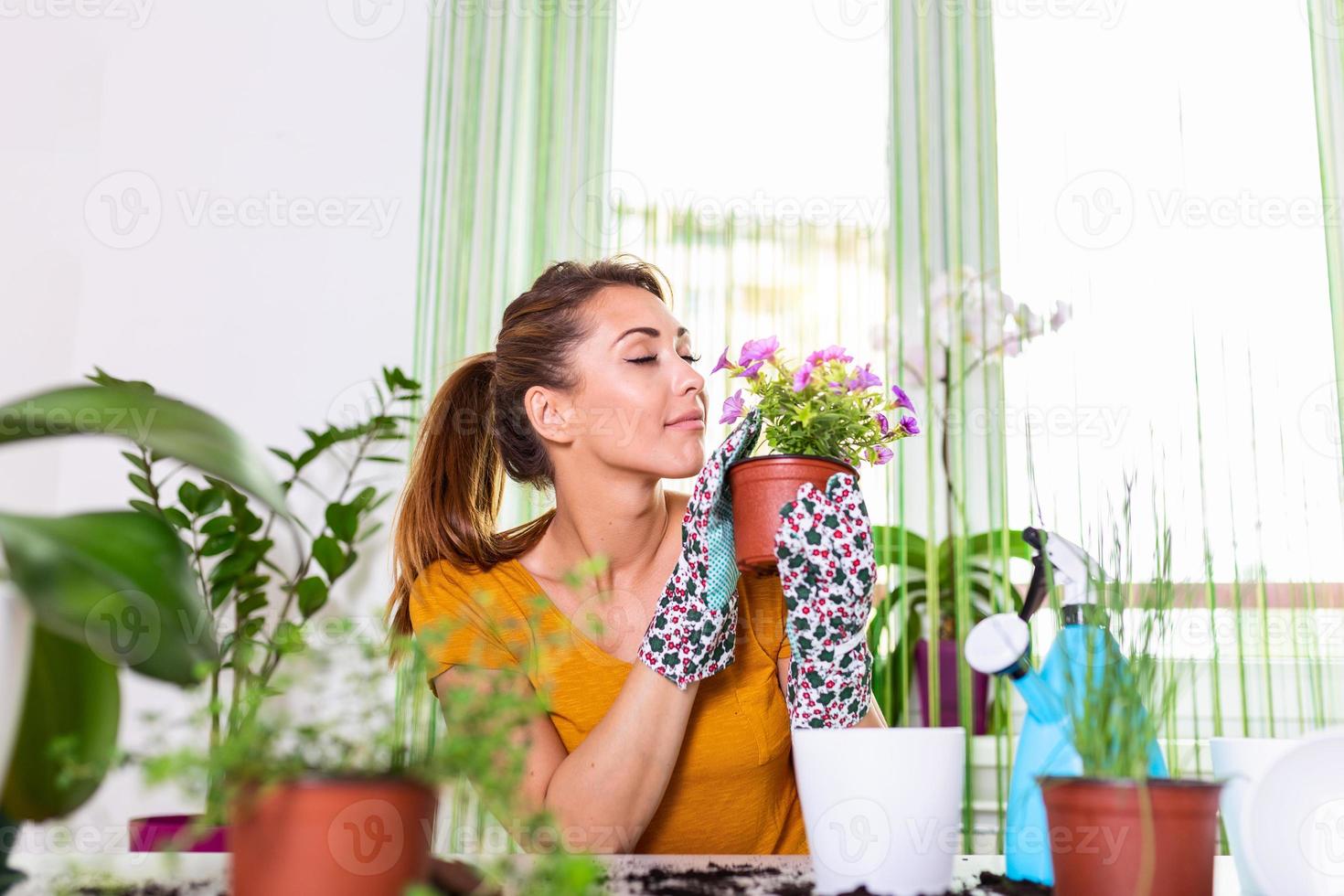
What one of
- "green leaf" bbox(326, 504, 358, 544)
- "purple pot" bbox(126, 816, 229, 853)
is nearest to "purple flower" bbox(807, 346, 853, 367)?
"purple pot" bbox(126, 816, 229, 853)

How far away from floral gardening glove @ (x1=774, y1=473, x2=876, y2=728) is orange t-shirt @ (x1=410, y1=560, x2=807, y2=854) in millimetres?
218

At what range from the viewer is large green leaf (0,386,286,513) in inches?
19.3

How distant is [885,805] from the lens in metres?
0.57

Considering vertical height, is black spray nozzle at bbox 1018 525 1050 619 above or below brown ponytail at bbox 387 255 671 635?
below

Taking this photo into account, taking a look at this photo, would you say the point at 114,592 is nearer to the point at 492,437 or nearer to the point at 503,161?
the point at 492,437

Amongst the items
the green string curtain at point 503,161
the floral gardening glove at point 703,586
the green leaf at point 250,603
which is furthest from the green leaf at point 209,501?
the floral gardening glove at point 703,586

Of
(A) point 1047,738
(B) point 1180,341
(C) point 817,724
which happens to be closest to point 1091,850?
(A) point 1047,738

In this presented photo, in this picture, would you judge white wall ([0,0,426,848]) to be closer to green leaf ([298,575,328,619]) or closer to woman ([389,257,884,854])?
green leaf ([298,575,328,619])

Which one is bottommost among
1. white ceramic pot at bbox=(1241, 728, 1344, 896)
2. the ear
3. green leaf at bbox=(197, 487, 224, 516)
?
white ceramic pot at bbox=(1241, 728, 1344, 896)

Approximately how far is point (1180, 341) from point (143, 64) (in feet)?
7.04

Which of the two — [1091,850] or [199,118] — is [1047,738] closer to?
[1091,850]

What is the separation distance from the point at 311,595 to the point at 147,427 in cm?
143

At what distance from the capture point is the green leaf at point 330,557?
188cm

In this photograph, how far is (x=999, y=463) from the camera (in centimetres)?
201
